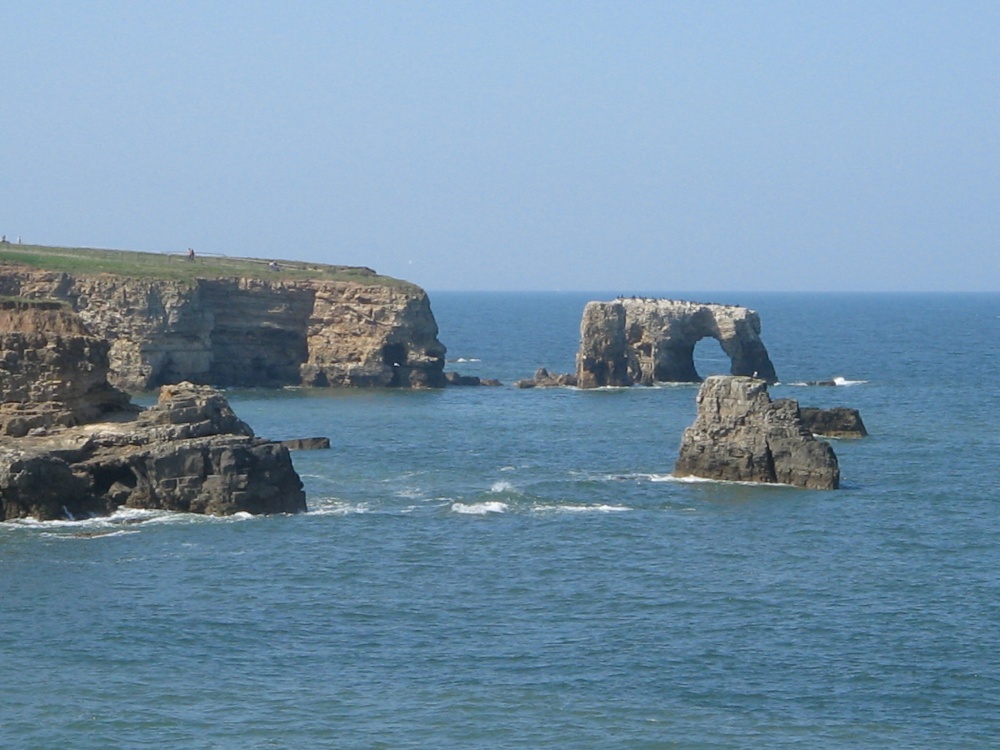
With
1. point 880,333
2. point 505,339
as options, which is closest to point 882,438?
point 505,339

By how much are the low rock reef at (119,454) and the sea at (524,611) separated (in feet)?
3.69

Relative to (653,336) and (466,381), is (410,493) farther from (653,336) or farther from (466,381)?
(653,336)

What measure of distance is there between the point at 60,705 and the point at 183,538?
1684cm

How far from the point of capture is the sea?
35.9 metres

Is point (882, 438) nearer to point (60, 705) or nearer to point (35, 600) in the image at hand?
point (35, 600)

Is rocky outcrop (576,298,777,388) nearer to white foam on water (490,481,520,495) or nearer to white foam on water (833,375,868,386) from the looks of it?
white foam on water (833,375,868,386)

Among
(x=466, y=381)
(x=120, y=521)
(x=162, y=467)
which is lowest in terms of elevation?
(x=120, y=521)

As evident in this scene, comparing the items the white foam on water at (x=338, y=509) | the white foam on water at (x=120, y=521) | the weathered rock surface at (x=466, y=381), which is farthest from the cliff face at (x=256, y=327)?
the white foam on water at (x=120, y=521)

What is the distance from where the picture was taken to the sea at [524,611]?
35938 mm

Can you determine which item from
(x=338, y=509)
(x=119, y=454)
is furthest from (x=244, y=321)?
(x=119, y=454)

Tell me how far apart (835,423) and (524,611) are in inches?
1523

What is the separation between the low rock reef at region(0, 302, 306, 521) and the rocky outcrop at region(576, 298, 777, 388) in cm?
5158

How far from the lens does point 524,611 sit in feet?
149

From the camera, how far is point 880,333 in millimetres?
192750
